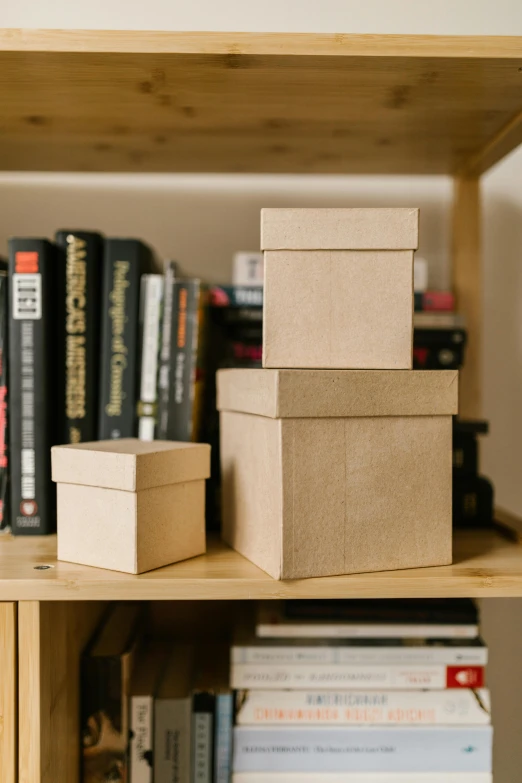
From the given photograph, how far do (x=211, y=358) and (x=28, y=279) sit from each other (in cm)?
34

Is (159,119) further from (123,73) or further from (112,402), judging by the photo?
(112,402)

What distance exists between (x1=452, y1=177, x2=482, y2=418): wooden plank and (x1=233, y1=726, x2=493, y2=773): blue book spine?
0.47m

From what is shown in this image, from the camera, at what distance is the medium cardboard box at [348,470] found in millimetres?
655

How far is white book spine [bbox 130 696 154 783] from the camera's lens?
82 cm

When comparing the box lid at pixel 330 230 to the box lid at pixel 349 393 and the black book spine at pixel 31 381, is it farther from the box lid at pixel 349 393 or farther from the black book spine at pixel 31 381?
the black book spine at pixel 31 381

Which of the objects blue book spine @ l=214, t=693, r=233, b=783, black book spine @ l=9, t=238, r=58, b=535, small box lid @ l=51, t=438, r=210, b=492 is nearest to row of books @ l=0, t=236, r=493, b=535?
black book spine @ l=9, t=238, r=58, b=535

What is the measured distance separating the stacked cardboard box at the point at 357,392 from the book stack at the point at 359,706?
18cm

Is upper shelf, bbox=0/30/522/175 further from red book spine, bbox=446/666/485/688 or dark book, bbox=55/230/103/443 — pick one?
red book spine, bbox=446/666/485/688

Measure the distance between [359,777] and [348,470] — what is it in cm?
40

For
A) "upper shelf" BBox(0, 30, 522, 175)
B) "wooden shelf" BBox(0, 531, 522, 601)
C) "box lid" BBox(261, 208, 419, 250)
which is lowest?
"wooden shelf" BBox(0, 531, 522, 601)

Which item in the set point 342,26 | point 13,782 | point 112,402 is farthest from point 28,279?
point 342,26

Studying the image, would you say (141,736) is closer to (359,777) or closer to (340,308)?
(359,777)

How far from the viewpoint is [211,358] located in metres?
1.07

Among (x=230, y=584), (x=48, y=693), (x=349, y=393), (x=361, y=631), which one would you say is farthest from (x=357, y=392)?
(x=48, y=693)
